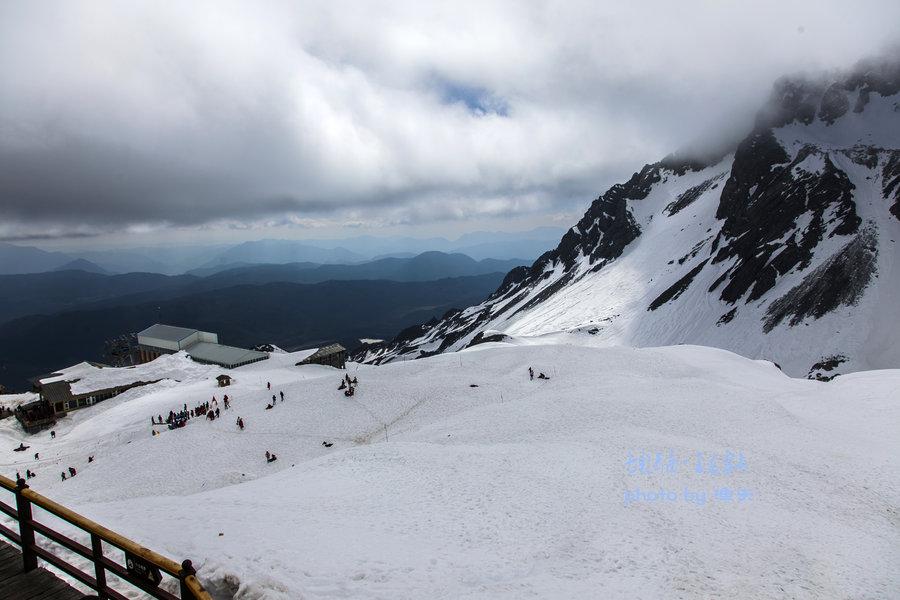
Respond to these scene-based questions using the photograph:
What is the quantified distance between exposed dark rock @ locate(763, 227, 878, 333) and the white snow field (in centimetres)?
Answer: 5295

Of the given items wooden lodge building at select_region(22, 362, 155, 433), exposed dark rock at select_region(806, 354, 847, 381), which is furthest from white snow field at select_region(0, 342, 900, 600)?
exposed dark rock at select_region(806, 354, 847, 381)

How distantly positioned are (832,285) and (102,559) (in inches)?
4170

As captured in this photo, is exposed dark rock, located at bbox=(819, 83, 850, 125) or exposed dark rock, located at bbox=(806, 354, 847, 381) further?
exposed dark rock, located at bbox=(819, 83, 850, 125)

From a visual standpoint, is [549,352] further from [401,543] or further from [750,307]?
[750,307]

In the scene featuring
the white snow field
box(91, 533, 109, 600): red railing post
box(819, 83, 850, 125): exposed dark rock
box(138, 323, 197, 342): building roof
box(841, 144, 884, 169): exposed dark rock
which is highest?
box(819, 83, 850, 125): exposed dark rock

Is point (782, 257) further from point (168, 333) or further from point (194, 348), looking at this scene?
point (168, 333)

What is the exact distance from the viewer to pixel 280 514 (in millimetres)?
13742

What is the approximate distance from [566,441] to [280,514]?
588 inches

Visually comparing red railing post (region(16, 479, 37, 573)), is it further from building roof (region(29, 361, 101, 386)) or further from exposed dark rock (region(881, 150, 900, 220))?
exposed dark rock (region(881, 150, 900, 220))

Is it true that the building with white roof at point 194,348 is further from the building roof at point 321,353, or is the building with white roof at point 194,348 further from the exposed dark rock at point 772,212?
the exposed dark rock at point 772,212

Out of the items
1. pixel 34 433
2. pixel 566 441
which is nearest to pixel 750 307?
pixel 566 441

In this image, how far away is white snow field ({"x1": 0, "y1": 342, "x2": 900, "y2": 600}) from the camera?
1054cm

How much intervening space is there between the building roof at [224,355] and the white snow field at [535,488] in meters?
32.6

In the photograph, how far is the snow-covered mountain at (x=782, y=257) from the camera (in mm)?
75250
